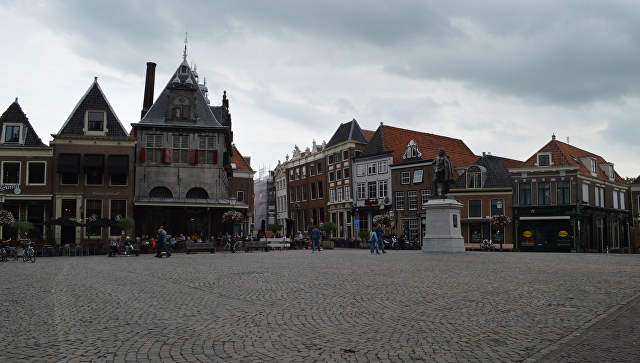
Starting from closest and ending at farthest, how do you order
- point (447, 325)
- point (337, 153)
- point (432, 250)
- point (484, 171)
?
point (447, 325) → point (432, 250) → point (484, 171) → point (337, 153)

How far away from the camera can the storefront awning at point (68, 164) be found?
37.7 meters

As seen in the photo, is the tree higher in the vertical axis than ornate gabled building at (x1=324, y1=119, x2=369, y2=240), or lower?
lower

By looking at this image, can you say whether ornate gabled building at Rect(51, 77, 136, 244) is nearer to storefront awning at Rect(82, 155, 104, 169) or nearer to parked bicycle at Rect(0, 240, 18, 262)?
storefront awning at Rect(82, 155, 104, 169)

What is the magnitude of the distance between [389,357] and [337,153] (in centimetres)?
5989

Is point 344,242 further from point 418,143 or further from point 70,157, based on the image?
point 70,157

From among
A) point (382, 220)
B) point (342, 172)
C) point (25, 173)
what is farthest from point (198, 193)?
point (342, 172)

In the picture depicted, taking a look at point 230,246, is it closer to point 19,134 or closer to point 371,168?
Result: point 19,134

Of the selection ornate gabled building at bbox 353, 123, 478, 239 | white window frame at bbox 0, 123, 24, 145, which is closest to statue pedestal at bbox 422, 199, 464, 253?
ornate gabled building at bbox 353, 123, 478, 239

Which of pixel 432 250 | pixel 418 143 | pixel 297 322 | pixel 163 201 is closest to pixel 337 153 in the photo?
pixel 418 143

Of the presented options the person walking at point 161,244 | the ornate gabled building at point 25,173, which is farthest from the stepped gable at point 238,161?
the person walking at point 161,244

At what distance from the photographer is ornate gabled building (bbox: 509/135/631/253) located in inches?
1874

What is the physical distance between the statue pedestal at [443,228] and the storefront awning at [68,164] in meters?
25.7

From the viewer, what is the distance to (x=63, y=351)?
632 centimetres

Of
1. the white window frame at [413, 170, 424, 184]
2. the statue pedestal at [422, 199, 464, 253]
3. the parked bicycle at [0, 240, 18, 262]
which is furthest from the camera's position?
the white window frame at [413, 170, 424, 184]
